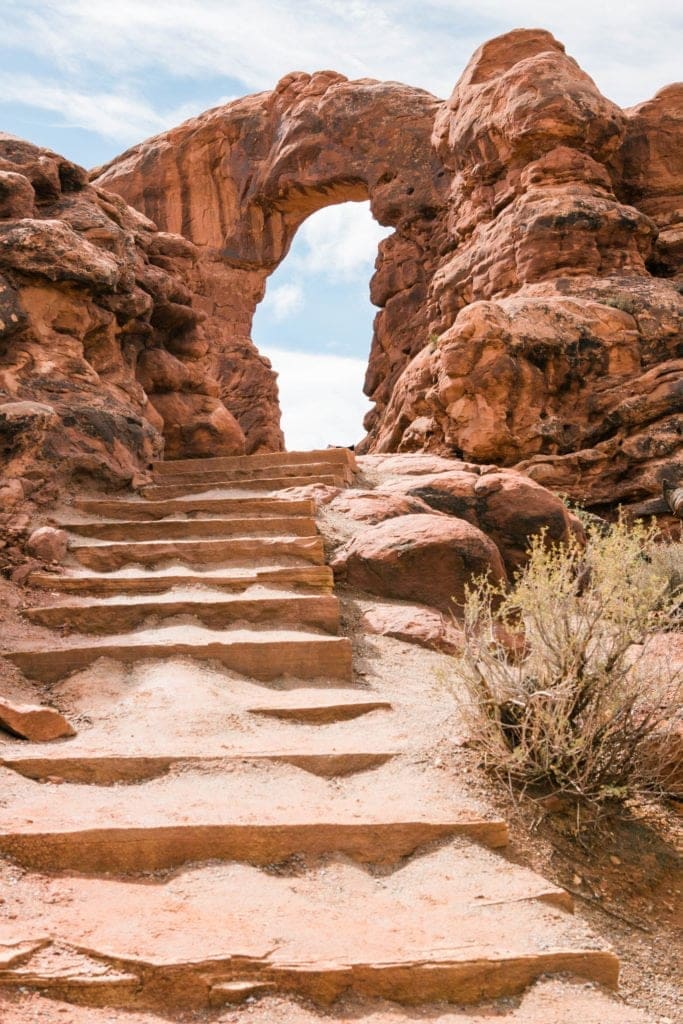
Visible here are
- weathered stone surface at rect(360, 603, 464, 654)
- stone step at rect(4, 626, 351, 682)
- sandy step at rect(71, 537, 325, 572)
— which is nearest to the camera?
stone step at rect(4, 626, 351, 682)

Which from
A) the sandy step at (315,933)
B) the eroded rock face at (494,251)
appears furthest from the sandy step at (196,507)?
the eroded rock face at (494,251)

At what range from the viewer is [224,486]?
23.5 feet

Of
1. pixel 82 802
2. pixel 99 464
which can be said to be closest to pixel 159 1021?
pixel 82 802

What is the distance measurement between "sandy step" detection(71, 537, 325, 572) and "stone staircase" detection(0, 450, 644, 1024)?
1.85 ft

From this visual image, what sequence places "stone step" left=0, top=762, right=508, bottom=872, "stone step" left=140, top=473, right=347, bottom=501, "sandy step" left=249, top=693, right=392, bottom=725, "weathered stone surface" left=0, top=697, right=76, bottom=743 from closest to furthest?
"stone step" left=0, top=762, right=508, bottom=872 → "weathered stone surface" left=0, top=697, right=76, bottom=743 → "sandy step" left=249, top=693, right=392, bottom=725 → "stone step" left=140, top=473, right=347, bottom=501

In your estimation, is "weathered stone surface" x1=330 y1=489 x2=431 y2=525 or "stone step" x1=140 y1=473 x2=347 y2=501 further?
"stone step" x1=140 y1=473 x2=347 y2=501

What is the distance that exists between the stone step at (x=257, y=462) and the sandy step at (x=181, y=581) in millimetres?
2394

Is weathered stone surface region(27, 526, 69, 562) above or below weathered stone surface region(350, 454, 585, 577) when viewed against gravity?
below

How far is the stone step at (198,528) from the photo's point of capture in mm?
6113

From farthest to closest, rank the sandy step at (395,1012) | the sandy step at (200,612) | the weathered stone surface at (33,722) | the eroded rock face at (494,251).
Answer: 1. the eroded rock face at (494,251)
2. the sandy step at (200,612)
3. the weathered stone surface at (33,722)
4. the sandy step at (395,1012)

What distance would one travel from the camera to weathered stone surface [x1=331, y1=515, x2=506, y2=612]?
5.69m

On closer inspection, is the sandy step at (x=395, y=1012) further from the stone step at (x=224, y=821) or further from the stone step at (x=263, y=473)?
the stone step at (x=263, y=473)

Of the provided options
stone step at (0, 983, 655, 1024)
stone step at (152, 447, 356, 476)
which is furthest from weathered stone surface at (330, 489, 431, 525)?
stone step at (0, 983, 655, 1024)

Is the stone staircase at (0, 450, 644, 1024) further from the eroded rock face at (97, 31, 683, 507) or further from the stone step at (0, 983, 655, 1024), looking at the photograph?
the eroded rock face at (97, 31, 683, 507)
